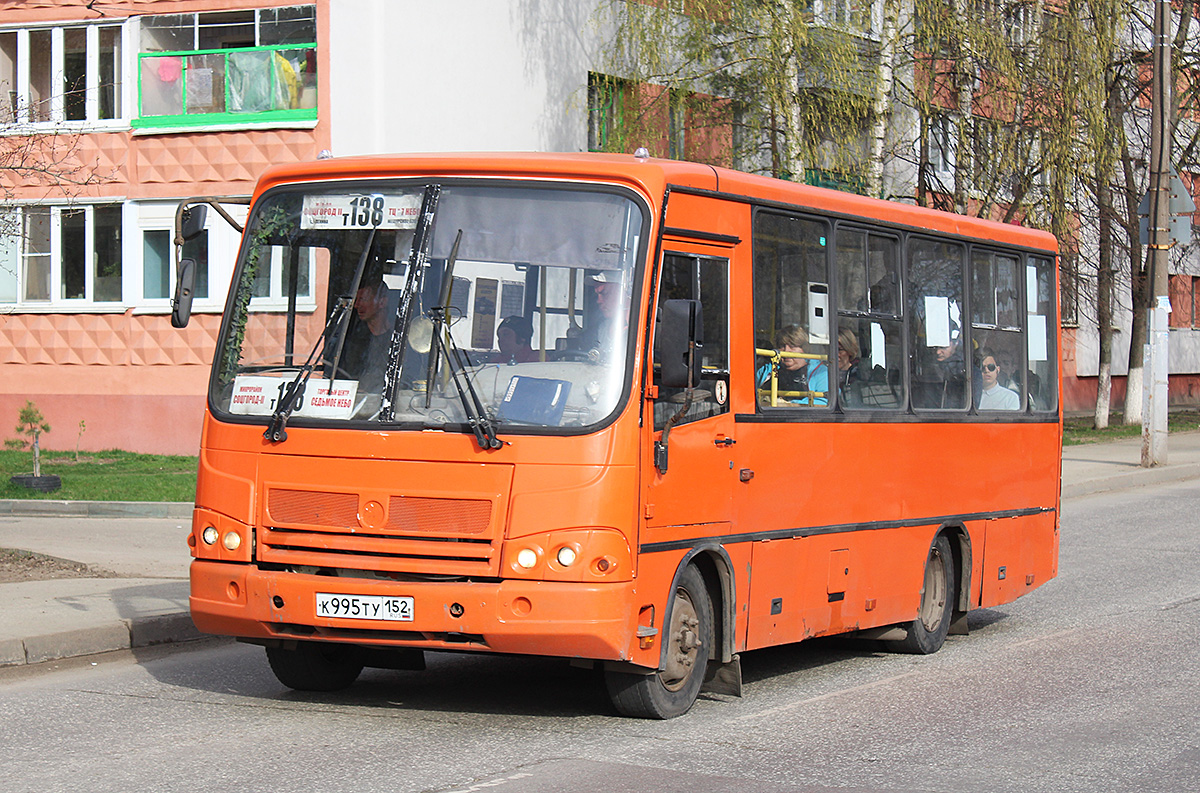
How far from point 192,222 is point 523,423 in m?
2.23

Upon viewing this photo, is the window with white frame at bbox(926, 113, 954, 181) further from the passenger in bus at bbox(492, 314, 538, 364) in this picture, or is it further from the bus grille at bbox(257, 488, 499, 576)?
the bus grille at bbox(257, 488, 499, 576)

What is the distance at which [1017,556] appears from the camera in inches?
469

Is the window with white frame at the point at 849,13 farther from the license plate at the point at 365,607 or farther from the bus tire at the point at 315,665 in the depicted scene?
the license plate at the point at 365,607

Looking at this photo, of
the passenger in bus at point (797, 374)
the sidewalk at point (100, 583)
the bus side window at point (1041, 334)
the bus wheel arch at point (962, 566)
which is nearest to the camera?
the passenger in bus at point (797, 374)

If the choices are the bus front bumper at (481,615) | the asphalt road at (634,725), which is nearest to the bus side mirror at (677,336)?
the bus front bumper at (481,615)

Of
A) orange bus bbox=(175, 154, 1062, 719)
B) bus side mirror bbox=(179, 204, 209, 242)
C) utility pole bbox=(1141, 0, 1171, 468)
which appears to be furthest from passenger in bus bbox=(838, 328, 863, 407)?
utility pole bbox=(1141, 0, 1171, 468)

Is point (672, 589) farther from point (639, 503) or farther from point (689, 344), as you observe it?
point (689, 344)

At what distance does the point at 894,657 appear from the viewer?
10609 mm

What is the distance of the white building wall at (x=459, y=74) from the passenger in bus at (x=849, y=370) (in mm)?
16944

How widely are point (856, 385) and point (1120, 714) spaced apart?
2.55m

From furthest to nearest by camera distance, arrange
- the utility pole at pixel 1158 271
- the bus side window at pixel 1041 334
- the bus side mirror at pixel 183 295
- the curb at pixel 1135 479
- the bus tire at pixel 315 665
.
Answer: the utility pole at pixel 1158 271 → the curb at pixel 1135 479 → the bus side window at pixel 1041 334 → the bus tire at pixel 315 665 → the bus side mirror at pixel 183 295

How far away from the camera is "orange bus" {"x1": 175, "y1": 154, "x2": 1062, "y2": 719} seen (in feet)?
24.4

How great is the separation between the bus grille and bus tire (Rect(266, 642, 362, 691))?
0.98 meters

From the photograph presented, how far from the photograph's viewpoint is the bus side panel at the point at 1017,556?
11.5 meters
